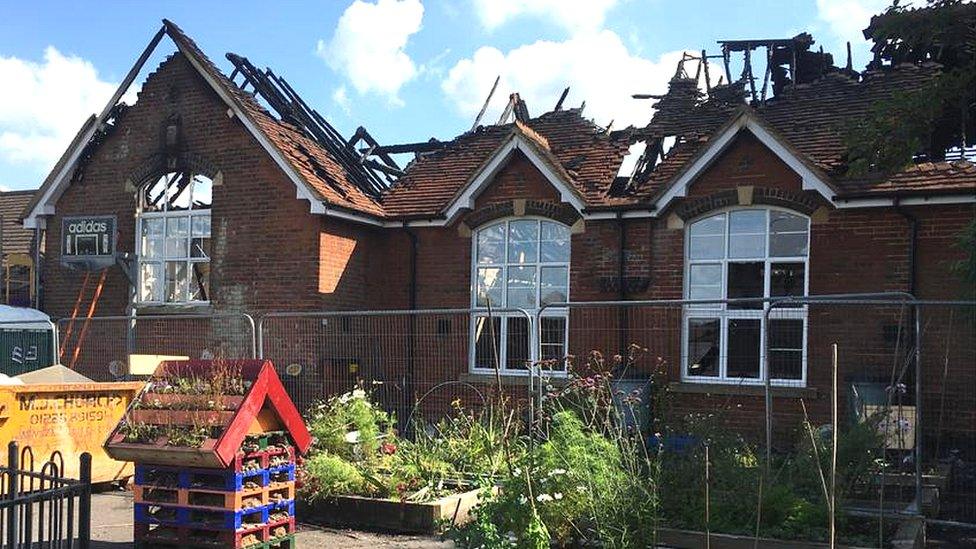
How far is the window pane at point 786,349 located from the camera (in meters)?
12.2

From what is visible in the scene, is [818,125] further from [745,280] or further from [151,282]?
[151,282]

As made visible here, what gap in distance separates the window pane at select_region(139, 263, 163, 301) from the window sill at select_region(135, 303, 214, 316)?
0.32 m

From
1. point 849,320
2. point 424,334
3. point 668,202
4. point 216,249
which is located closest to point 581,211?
point 668,202

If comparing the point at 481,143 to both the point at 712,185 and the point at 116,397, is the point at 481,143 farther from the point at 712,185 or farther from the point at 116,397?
the point at 116,397

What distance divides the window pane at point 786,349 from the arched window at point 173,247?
9634 millimetres

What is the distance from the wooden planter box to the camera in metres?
7.99

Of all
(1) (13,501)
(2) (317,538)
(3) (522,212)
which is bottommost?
(2) (317,538)

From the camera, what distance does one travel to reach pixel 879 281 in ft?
39.1

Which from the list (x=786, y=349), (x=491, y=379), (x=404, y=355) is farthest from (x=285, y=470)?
(x=786, y=349)

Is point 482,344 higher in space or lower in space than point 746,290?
lower

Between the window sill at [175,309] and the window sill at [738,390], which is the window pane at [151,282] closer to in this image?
the window sill at [175,309]

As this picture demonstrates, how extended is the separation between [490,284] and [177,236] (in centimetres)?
590

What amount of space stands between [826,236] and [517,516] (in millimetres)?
8018

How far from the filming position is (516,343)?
46.5 feet
